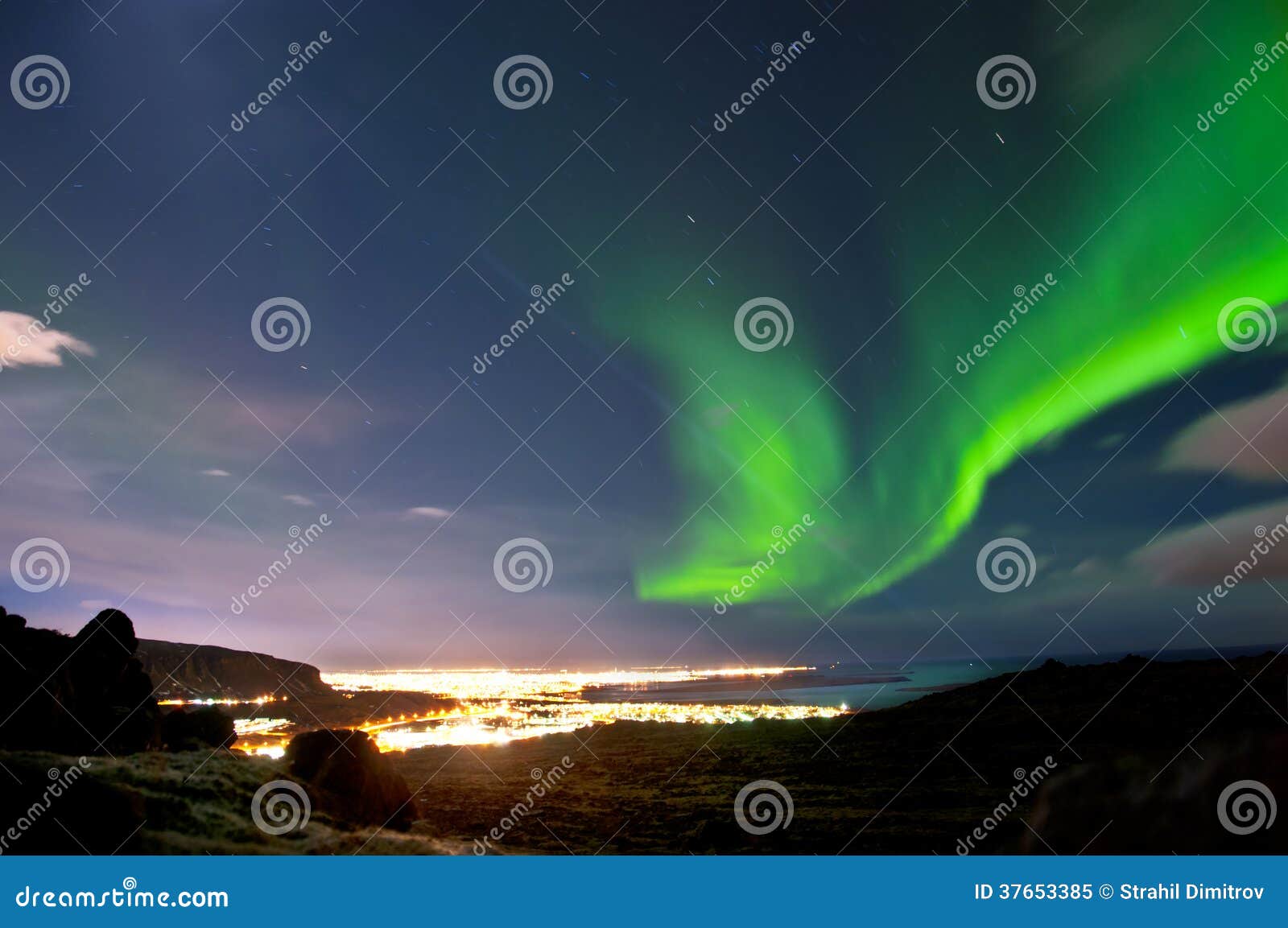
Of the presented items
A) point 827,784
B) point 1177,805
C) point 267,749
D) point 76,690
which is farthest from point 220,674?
point 1177,805

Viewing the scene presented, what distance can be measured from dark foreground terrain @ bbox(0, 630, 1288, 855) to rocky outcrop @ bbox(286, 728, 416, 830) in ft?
0.20

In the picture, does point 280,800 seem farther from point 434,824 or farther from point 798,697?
point 798,697

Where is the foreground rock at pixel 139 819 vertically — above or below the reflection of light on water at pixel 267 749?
below

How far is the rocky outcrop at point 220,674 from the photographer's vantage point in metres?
83.6

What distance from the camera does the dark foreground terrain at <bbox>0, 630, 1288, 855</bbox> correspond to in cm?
1228

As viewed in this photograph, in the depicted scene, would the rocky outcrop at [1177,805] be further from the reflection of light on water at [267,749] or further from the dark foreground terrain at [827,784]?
the reflection of light on water at [267,749]

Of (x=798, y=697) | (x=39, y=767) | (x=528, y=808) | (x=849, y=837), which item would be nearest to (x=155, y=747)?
(x=39, y=767)

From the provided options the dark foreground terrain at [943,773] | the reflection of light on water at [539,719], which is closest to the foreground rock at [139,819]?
the dark foreground terrain at [943,773]

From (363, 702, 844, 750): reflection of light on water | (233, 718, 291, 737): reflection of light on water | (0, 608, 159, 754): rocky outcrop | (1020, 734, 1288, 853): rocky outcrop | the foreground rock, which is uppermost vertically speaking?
(363, 702, 844, 750): reflection of light on water

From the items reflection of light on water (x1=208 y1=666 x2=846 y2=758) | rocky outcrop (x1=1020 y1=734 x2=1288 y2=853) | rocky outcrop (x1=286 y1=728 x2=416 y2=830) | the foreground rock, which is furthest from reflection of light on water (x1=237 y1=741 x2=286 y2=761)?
rocky outcrop (x1=1020 y1=734 x2=1288 y2=853)

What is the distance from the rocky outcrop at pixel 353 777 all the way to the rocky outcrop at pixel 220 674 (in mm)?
63929

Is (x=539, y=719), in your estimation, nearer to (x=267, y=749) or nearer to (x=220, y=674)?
(x=267, y=749)

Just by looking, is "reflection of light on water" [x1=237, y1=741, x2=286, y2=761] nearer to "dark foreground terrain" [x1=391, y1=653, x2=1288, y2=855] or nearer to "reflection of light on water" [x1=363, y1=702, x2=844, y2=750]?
"dark foreground terrain" [x1=391, y1=653, x2=1288, y2=855]

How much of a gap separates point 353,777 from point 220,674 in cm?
9330
